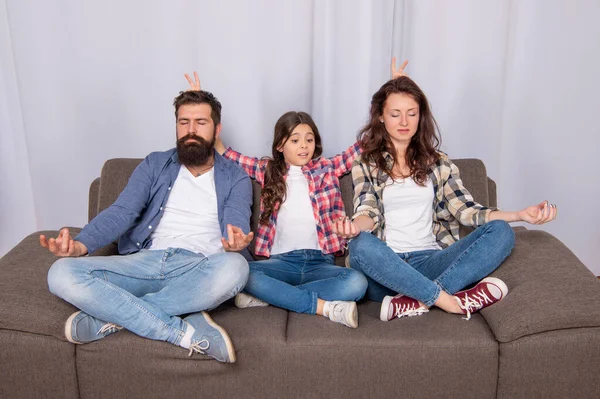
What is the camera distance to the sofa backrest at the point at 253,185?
2.63m

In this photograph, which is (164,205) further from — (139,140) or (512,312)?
(512,312)

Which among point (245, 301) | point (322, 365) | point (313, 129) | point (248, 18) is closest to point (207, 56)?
point (248, 18)

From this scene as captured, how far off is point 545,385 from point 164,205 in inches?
61.4

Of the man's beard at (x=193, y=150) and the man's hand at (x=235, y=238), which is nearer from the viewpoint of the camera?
the man's hand at (x=235, y=238)

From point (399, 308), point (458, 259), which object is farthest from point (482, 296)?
point (399, 308)

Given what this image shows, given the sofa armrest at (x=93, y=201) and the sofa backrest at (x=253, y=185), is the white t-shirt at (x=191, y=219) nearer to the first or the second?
the sofa backrest at (x=253, y=185)

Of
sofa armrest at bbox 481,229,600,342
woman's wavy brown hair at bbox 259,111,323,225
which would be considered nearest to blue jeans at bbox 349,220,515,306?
sofa armrest at bbox 481,229,600,342

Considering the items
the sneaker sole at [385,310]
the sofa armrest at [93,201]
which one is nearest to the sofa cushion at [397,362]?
the sneaker sole at [385,310]

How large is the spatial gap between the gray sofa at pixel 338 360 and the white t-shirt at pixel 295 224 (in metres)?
0.57

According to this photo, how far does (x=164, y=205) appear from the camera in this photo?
250cm

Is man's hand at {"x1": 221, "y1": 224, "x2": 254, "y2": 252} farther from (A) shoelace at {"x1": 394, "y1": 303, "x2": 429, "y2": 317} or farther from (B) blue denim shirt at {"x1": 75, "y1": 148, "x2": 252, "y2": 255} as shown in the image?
(A) shoelace at {"x1": 394, "y1": 303, "x2": 429, "y2": 317}

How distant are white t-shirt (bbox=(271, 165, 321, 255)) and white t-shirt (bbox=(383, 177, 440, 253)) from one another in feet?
1.04

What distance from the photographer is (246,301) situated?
2260 mm

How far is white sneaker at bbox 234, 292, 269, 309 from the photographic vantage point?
7.39ft
